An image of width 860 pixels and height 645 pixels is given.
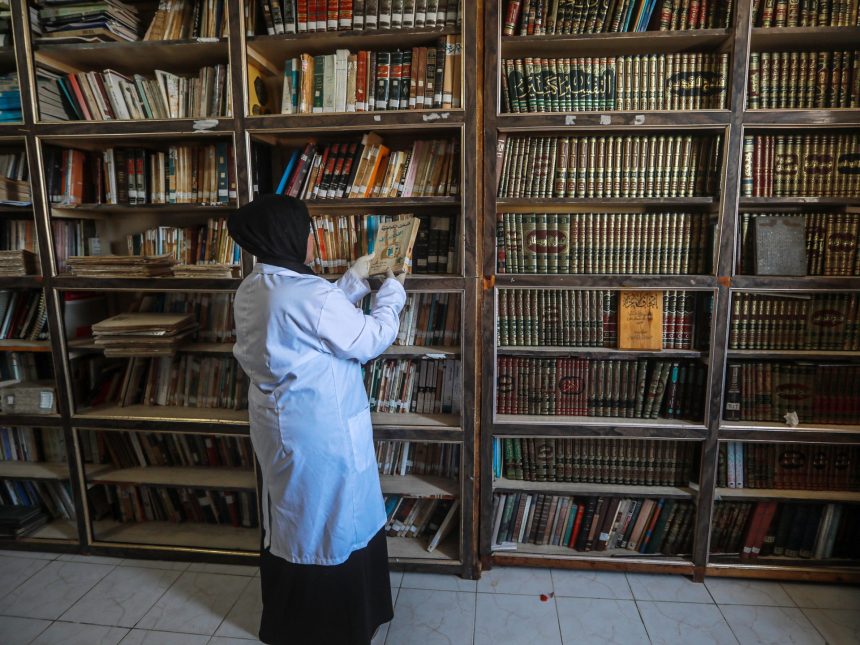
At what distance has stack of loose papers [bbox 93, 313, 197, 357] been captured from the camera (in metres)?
2.25

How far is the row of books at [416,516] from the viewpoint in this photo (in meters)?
2.41

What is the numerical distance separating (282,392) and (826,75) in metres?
2.30

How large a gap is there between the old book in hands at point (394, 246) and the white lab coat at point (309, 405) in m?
0.23

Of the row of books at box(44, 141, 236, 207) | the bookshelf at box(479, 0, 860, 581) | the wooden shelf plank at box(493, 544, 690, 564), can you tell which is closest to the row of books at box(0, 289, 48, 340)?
the row of books at box(44, 141, 236, 207)

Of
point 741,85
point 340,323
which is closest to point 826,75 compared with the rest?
point 741,85

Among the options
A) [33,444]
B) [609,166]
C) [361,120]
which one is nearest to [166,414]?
[33,444]

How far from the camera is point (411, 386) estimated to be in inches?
91.0

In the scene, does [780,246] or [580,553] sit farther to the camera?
[580,553]

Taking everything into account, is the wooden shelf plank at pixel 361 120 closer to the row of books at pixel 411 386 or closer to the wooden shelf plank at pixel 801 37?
the row of books at pixel 411 386

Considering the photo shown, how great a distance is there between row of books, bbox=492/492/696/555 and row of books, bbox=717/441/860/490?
254 millimetres

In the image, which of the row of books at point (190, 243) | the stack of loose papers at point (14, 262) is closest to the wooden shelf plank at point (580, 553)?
the row of books at point (190, 243)

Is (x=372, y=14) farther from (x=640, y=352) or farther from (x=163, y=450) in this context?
(x=163, y=450)

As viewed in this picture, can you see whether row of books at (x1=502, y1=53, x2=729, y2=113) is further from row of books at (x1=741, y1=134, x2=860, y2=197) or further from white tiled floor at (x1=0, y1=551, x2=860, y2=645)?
white tiled floor at (x1=0, y1=551, x2=860, y2=645)

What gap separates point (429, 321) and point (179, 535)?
162 centimetres
